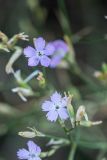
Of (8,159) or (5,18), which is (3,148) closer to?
(8,159)

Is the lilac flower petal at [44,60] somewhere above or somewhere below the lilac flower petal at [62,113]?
above

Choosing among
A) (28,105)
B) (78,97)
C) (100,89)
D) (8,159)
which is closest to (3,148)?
(8,159)

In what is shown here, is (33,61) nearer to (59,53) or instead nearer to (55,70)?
(59,53)

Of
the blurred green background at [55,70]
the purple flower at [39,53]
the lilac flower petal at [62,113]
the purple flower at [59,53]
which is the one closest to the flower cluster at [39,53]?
the purple flower at [39,53]

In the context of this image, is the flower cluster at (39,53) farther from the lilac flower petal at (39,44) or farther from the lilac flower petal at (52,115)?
the lilac flower petal at (52,115)

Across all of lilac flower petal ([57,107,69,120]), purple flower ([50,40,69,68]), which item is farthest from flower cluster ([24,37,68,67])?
purple flower ([50,40,69,68])

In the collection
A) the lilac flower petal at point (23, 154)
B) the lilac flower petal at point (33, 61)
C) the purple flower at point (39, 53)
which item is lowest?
the lilac flower petal at point (23, 154)
